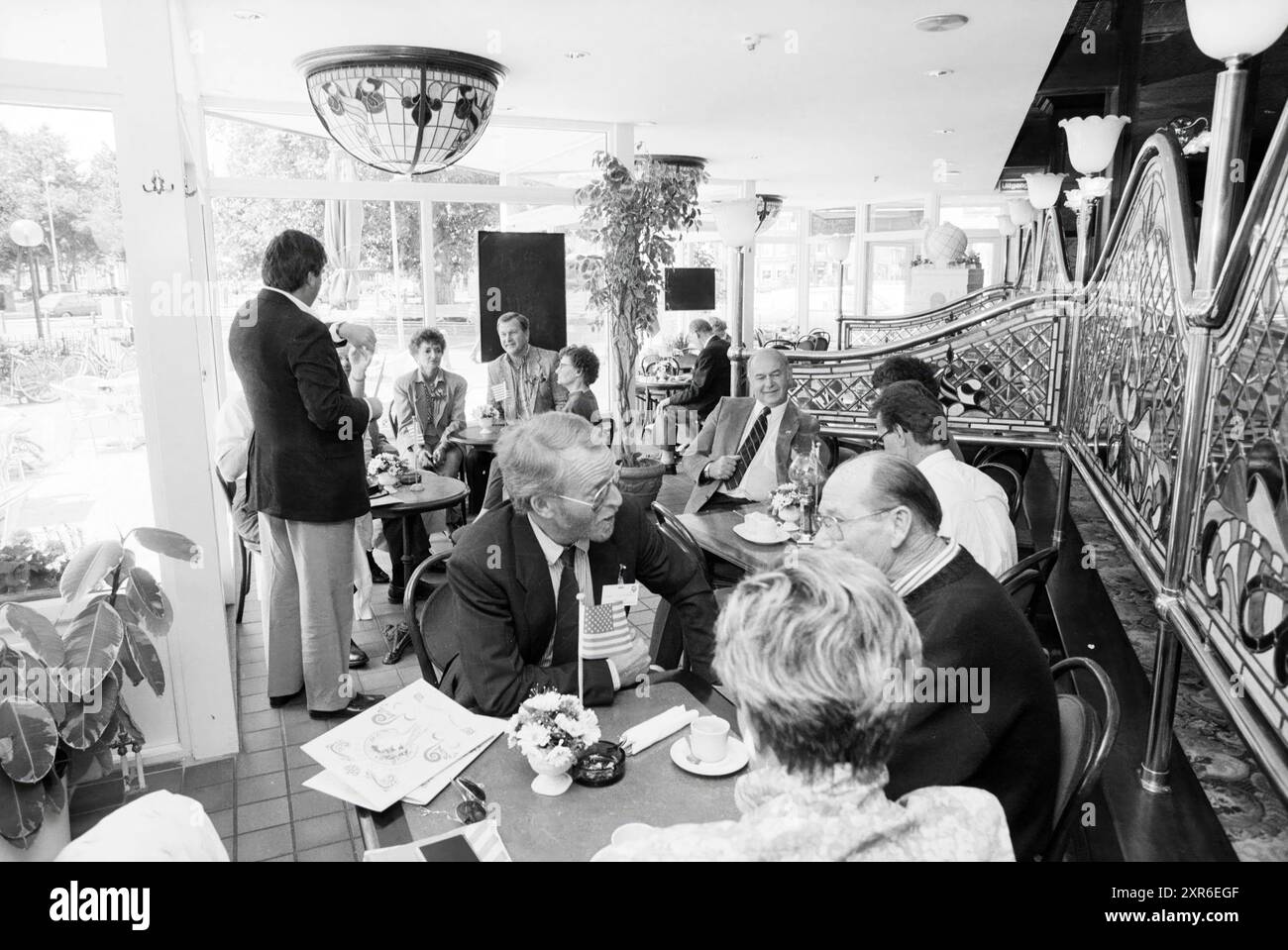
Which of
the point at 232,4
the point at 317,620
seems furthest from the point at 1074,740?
the point at 232,4

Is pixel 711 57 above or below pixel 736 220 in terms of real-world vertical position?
above

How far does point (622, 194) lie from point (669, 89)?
85 cm

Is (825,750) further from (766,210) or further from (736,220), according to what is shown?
(766,210)

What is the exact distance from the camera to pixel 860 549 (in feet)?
7.23

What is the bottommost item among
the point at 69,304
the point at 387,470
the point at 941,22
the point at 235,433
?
the point at 387,470

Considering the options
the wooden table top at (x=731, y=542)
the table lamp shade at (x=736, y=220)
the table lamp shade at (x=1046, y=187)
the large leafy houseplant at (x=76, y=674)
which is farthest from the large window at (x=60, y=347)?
the table lamp shade at (x=1046, y=187)

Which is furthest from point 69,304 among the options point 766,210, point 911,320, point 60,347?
point 911,320

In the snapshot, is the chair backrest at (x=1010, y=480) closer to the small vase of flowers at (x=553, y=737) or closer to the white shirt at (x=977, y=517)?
the white shirt at (x=977, y=517)

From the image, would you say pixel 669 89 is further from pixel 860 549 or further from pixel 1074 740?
pixel 1074 740

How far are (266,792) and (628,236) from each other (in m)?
4.94

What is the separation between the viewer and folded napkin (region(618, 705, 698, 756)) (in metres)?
1.95

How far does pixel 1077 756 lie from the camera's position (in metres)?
1.85

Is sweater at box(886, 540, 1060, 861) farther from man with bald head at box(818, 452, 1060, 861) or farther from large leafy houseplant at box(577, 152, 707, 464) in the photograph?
large leafy houseplant at box(577, 152, 707, 464)
